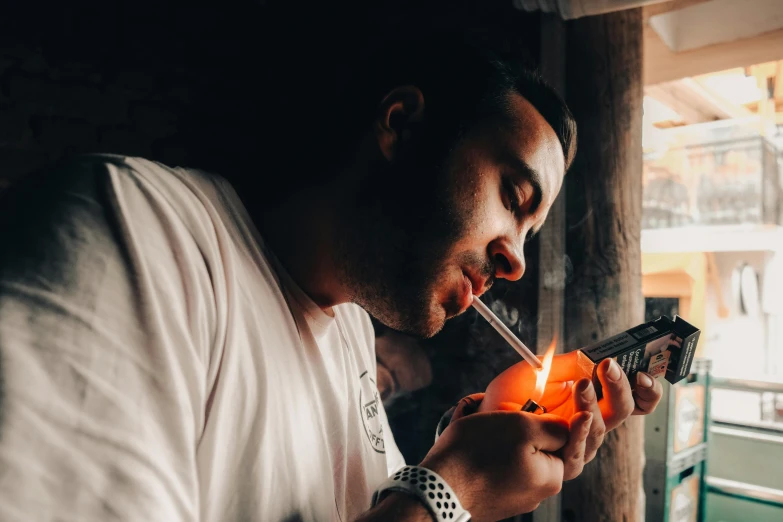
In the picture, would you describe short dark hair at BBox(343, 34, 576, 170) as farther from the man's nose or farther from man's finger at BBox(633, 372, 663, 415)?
man's finger at BBox(633, 372, 663, 415)

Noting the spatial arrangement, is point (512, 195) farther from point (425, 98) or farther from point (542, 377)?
point (542, 377)

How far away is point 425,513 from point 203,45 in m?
3.13

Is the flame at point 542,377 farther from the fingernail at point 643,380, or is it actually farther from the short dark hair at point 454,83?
the short dark hair at point 454,83

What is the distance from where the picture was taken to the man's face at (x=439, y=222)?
1292mm

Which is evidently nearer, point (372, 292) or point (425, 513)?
point (425, 513)

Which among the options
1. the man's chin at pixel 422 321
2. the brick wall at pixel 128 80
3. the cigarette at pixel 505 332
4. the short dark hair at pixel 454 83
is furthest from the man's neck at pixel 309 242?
the brick wall at pixel 128 80

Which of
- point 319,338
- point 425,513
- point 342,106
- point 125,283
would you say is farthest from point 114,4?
point 425,513

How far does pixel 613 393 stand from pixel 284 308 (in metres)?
0.86

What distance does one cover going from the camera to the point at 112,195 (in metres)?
0.82

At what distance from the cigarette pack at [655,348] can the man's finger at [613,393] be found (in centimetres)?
3

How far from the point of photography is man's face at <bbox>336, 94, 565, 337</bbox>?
1292 millimetres

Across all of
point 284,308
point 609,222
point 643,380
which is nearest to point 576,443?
point 643,380

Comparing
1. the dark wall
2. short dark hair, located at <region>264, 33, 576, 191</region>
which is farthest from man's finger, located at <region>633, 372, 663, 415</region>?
the dark wall

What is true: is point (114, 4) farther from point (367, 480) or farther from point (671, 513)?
point (671, 513)
